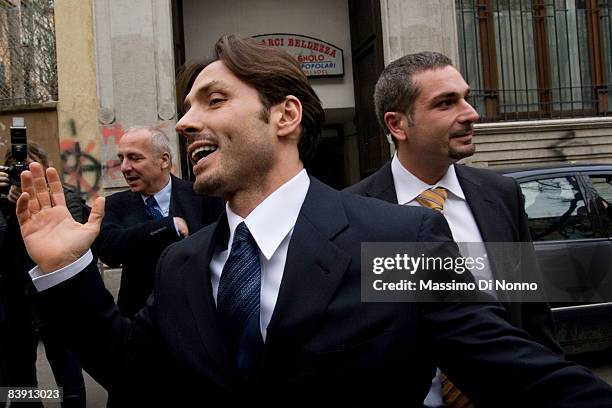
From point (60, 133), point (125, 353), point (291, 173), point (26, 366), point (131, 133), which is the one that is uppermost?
point (60, 133)

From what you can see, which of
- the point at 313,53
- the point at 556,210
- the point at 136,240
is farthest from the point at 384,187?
the point at 313,53

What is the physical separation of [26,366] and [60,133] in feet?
17.8

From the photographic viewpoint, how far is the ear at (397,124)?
283 centimetres

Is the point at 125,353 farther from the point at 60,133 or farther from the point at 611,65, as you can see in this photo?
the point at 611,65

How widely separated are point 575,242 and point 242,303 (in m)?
4.51

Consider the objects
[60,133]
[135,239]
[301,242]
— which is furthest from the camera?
[60,133]

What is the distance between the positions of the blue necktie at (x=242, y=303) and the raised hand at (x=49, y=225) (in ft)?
1.28

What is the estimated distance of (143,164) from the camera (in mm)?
4215

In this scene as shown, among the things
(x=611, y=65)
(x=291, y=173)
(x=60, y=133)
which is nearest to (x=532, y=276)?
(x=291, y=173)

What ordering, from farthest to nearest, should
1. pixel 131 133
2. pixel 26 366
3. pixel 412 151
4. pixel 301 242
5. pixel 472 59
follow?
pixel 472 59 → pixel 26 366 → pixel 131 133 → pixel 412 151 → pixel 301 242

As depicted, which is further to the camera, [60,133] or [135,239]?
[60,133]

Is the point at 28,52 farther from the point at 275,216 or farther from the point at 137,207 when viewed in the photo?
the point at 275,216

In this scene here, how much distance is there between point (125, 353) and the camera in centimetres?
186

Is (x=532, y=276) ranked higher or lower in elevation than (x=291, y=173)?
lower
